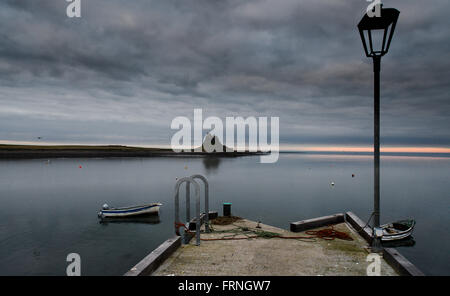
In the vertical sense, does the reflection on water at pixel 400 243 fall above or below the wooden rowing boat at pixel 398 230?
below

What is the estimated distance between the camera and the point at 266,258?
31.2 feet

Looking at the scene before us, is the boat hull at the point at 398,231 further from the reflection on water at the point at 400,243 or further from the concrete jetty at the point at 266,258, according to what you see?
the concrete jetty at the point at 266,258

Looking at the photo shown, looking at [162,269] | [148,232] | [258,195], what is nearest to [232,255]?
[162,269]

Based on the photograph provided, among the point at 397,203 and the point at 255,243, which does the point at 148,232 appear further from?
the point at 397,203

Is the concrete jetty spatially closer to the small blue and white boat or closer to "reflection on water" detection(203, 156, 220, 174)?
the small blue and white boat

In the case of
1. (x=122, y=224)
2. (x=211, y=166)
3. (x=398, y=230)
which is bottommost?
(x=211, y=166)

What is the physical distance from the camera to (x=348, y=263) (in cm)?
899

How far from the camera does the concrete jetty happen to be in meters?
8.27

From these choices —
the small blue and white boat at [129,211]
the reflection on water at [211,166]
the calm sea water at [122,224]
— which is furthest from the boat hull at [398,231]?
the reflection on water at [211,166]

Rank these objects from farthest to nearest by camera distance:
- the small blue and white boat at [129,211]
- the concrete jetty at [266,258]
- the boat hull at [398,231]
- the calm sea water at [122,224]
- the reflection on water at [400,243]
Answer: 1. the small blue and white boat at [129,211]
2. the reflection on water at [400,243]
3. the boat hull at [398,231]
4. the calm sea water at [122,224]
5. the concrete jetty at [266,258]

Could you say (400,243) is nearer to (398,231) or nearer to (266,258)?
(398,231)

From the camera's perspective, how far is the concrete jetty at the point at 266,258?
8273 millimetres

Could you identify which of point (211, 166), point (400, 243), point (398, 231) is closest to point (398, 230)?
point (398, 231)
